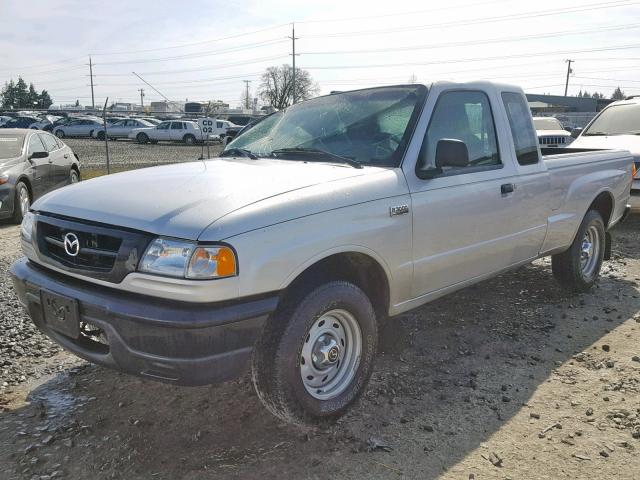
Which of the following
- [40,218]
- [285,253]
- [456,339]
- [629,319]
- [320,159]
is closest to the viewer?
[285,253]

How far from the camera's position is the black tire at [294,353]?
2.79m

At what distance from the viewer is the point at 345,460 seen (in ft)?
9.37

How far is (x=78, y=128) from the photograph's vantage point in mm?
38375

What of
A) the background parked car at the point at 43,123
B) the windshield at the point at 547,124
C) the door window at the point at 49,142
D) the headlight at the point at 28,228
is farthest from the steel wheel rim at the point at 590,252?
the background parked car at the point at 43,123

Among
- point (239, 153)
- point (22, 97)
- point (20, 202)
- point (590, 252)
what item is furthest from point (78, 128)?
point (22, 97)

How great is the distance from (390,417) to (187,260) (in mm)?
1552

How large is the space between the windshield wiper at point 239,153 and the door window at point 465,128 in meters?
0.96

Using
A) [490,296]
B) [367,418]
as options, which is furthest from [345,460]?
[490,296]

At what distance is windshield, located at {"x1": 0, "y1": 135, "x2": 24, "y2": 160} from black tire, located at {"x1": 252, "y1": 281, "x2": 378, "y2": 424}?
26.1ft

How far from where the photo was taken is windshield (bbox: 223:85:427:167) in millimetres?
3598

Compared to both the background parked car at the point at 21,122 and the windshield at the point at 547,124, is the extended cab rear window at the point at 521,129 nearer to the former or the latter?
the windshield at the point at 547,124

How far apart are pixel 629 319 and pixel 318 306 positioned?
346 cm

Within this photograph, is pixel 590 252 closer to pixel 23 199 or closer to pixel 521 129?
pixel 521 129

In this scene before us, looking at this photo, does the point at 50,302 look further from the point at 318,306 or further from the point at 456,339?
the point at 456,339
